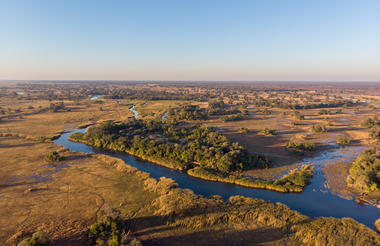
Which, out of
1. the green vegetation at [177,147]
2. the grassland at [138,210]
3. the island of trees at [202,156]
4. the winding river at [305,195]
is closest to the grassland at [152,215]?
the grassland at [138,210]

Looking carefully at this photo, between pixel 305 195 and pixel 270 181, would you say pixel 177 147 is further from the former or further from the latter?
pixel 305 195

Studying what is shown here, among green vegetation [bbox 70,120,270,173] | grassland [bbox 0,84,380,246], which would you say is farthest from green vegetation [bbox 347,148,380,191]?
green vegetation [bbox 70,120,270,173]

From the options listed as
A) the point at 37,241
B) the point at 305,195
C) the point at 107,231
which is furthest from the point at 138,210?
the point at 305,195

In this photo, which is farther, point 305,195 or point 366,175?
point 366,175

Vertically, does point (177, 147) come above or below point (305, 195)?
above

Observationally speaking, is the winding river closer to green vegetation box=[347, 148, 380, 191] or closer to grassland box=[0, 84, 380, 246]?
grassland box=[0, 84, 380, 246]

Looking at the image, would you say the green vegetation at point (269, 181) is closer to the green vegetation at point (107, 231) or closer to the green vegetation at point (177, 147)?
the green vegetation at point (177, 147)
